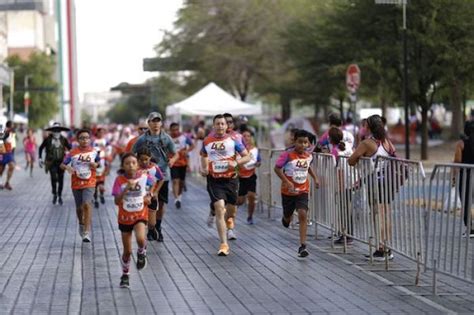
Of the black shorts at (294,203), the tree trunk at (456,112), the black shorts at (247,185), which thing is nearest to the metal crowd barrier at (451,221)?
the black shorts at (294,203)

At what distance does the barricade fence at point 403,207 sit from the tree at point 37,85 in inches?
2705

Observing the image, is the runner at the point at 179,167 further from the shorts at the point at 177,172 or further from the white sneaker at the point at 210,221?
the white sneaker at the point at 210,221

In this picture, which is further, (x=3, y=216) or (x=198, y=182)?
(x=198, y=182)

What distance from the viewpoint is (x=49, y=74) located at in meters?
88.1

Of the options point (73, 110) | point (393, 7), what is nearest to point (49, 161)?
point (393, 7)

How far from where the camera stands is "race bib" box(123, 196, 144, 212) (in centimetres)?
1020

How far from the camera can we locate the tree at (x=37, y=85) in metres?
83.2

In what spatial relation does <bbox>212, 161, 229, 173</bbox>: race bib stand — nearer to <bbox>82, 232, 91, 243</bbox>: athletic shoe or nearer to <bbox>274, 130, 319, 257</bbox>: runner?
<bbox>274, 130, 319, 257</bbox>: runner

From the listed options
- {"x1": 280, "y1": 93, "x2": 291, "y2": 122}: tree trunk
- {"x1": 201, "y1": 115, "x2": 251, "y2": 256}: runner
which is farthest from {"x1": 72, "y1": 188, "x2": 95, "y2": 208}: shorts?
{"x1": 280, "y1": 93, "x2": 291, "y2": 122}: tree trunk

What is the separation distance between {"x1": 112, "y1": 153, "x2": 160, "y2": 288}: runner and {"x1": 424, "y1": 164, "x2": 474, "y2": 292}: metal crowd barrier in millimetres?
2701

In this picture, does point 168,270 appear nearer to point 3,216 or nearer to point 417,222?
point 417,222

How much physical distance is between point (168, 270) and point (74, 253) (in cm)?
210

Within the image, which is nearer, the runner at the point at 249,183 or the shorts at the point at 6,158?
the runner at the point at 249,183

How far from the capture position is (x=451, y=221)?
30.0 feet
